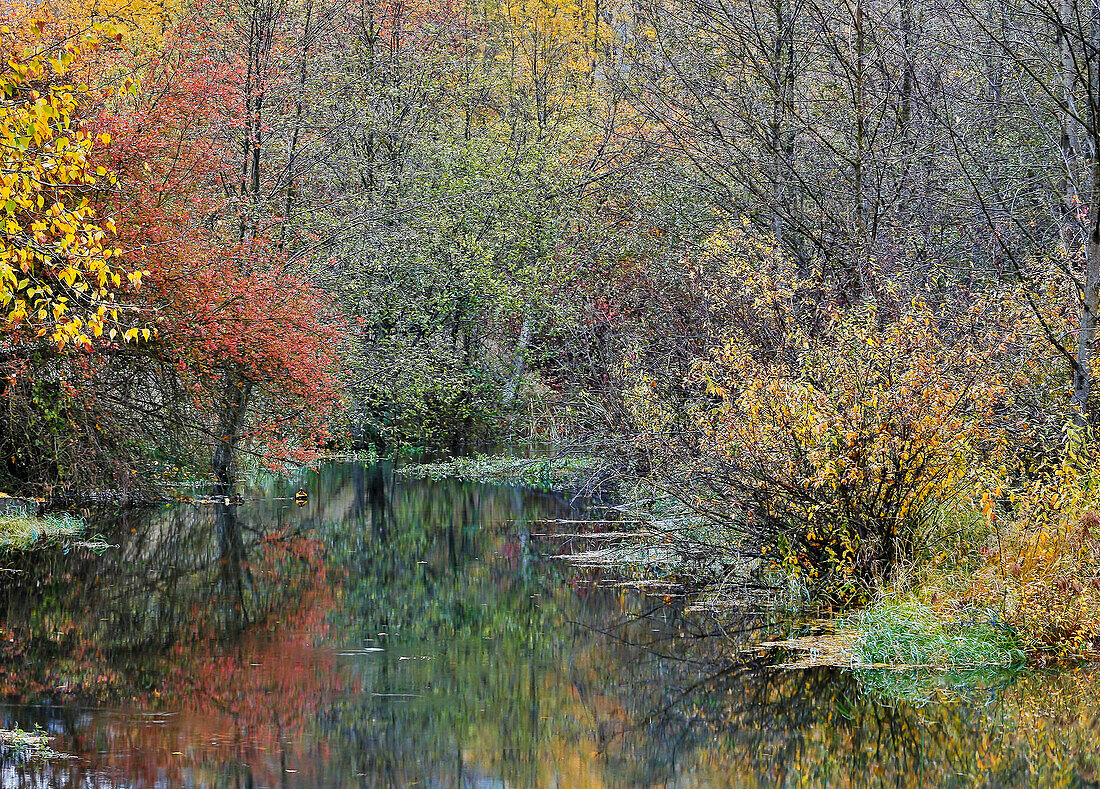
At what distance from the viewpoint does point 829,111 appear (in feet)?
56.9

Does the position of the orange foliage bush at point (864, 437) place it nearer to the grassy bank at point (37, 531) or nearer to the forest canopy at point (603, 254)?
the forest canopy at point (603, 254)

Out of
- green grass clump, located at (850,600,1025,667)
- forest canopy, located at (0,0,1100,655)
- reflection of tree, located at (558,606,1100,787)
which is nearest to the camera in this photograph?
reflection of tree, located at (558,606,1100,787)

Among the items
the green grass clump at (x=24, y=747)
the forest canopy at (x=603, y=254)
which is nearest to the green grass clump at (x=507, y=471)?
the forest canopy at (x=603, y=254)

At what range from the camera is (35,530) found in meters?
17.4

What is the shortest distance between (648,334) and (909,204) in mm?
4527

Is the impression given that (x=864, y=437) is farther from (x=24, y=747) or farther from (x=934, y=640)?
(x=24, y=747)

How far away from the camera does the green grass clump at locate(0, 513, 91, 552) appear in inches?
655

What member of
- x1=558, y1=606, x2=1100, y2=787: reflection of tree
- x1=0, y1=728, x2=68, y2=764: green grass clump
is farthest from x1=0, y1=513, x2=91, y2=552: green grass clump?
x1=558, y1=606, x2=1100, y2=787: reflection of tree

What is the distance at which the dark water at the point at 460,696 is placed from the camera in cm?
743

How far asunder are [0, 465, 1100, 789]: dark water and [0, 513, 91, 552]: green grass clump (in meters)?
1.63

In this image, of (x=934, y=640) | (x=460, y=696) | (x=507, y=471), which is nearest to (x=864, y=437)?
(x=934, y=640)

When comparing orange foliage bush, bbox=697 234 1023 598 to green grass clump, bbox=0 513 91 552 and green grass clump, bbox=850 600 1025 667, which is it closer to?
green grass clump, bbox=850 600 1025 667

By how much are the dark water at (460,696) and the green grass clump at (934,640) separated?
1.25 feet

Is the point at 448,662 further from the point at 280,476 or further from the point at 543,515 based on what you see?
the point at 280,476
